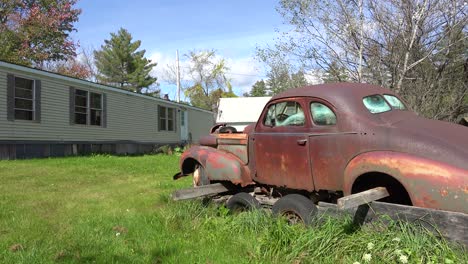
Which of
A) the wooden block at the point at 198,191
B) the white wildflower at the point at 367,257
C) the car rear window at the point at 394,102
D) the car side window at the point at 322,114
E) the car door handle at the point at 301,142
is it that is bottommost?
the white wildflower at the point at 367,257

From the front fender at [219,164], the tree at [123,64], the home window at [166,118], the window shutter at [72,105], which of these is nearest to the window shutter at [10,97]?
the window shutter at [72,105]

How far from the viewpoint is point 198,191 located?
23.0ft

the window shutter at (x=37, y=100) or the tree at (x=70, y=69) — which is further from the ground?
the tree at (x=70, y=69)

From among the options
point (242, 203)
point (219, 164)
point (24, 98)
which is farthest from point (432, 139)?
point (24, 98)

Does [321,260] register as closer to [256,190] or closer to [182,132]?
[256,190]

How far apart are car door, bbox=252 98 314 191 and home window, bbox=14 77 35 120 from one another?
40.0 ft

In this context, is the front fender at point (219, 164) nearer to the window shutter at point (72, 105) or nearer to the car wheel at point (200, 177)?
the car wheel at point (200, 177)

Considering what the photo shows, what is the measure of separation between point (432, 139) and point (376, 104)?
114 centimetres

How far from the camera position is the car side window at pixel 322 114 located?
5.64m

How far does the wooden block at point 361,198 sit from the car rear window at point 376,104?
1.05 metres

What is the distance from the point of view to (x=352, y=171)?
5.10m

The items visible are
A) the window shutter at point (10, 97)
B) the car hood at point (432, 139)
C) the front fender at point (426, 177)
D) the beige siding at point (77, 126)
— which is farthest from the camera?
the beige siding at point (77, 126)

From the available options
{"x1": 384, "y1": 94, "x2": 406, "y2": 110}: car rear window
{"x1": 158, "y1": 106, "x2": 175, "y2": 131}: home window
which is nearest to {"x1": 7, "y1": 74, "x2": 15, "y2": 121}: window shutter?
{"x1": 158, "y1": 106, "x2": 175, "y2": 131}: home window

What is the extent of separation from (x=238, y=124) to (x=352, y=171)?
31.9 meters
